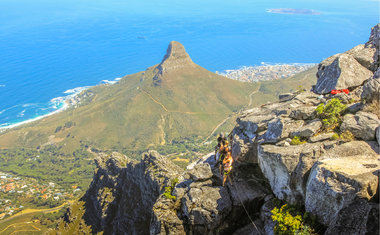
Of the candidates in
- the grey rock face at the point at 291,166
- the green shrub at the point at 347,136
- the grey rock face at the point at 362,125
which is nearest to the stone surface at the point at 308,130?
the grey rock face at the point at 291,166

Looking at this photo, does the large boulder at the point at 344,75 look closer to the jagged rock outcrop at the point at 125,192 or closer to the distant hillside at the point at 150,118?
the jagged rock outcrop at the point at 125,192

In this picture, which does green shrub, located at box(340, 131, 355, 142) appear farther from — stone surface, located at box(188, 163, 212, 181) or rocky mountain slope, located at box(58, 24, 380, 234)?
stone surface, located at box(188, 163, 212, 181)

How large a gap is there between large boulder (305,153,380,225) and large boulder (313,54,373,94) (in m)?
10.1

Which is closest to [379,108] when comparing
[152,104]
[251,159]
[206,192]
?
[251,159]

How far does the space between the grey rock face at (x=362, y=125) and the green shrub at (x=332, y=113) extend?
0.75 m

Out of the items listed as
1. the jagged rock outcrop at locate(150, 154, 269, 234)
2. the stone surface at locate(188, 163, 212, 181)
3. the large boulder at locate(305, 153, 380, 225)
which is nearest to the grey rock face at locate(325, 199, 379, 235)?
the large boulder at locate(305, 153, 380, 225)

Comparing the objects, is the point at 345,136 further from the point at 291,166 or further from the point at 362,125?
the point at 291,166

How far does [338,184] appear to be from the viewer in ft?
43.0

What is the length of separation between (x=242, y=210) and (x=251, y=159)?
3.98 meters

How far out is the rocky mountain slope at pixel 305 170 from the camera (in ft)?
42.7

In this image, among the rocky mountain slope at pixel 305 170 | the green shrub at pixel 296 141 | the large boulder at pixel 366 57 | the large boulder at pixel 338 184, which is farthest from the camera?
the large boulder at pixel 366 57

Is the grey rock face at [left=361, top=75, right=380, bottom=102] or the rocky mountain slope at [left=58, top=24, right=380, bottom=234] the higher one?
the grey rock face at [left=361, top=75, right=380, bottom=102]

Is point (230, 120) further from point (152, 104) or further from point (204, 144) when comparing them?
point (152, 104)

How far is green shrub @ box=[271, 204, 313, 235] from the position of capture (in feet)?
47.5
